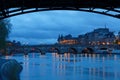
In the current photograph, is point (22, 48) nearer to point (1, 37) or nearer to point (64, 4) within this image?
point (1, 37)

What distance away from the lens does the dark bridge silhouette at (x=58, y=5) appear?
25.2 metres

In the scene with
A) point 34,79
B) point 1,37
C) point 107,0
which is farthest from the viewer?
point 1,37

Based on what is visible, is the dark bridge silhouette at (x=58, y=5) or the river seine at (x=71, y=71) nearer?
the dark bridge silhouette at (x=58, y=5)

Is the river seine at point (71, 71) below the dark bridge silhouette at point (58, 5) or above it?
below

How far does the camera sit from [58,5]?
2695 cm

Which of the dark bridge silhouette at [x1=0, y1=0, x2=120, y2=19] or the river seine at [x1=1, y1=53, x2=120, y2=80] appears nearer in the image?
the dark bridge silhouette at [x1=0, y1=0, x2=120, y2=19]

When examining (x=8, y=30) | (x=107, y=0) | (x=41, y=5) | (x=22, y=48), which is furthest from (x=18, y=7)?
(x=22, y=48)

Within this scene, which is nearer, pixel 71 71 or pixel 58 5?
pixel 58 5

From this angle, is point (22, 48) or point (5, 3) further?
point (22, 48)

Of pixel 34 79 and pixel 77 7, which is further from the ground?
pixel 77 7

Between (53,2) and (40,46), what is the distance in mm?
168547

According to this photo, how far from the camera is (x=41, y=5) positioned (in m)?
26.9

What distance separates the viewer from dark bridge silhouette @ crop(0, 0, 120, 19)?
2520cm

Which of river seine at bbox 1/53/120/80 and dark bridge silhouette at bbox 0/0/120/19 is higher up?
dark bridge silhouette at bbox 0/0/120/19
